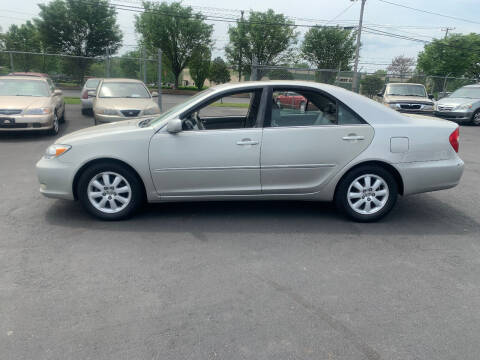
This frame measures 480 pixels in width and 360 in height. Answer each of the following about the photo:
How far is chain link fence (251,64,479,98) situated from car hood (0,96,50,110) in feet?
31.1

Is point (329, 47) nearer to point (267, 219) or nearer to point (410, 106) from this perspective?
point (410, 106)

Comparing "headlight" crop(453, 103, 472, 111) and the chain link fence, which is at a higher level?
the chain link fence

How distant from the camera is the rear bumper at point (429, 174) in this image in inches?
178

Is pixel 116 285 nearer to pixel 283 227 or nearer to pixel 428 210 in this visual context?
pixel 283 227

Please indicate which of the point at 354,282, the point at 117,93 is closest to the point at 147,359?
the point at 354,282

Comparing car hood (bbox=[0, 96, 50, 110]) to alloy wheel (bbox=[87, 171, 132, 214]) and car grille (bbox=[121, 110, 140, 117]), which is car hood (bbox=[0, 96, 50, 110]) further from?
alloy wheel (bbox=[87, 171, 132, 214])

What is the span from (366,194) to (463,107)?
1425 centimetres

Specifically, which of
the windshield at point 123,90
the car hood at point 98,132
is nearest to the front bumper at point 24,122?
the windshield at point 123,90

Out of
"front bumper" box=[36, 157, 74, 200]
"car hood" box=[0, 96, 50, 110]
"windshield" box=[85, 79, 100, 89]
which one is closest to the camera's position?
"front bumper" box=[36, 157, 74, 200]

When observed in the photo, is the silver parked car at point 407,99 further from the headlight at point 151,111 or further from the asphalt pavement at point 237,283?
the asphalt pavement at point 237,283

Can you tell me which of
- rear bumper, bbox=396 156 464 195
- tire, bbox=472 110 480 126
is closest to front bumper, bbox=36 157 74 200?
rear bumper, bbox=396 156 464 195

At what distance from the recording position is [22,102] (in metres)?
9.53

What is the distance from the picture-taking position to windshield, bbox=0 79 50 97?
10188 mm

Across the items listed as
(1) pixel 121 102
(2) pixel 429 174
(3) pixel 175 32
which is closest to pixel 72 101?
(1) pixel 121 102
